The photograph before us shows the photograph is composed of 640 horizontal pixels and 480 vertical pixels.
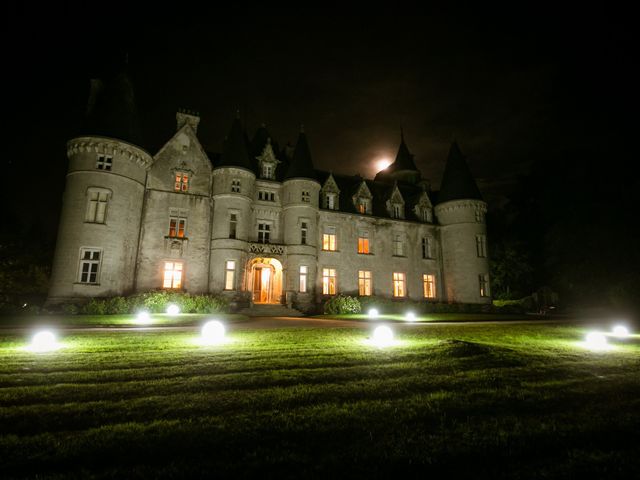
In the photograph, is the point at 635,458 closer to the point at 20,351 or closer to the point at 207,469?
the point at 207,469

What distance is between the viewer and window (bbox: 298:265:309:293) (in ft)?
92.5

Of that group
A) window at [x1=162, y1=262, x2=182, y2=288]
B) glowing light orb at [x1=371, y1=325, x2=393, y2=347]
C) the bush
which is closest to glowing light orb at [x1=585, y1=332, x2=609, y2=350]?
glowing light orb at [x1=371, y1=325, x2=393, y2=347]

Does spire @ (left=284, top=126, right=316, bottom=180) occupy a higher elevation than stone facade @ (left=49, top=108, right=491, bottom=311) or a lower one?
higher

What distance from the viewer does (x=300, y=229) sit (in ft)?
94.6

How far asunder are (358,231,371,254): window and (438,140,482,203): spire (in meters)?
9.26

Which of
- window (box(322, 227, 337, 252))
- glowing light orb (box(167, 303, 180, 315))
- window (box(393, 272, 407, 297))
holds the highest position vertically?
window (box(322, 227, 337, 252))

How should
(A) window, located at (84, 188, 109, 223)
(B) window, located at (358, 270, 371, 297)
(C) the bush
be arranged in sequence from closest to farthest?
(A) window, located at (84, 188, 109, 223) → (C) the bush → (B) window, located at (358, 270, 371, 297)

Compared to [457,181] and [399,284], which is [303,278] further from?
[457,181]

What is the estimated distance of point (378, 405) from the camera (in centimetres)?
490

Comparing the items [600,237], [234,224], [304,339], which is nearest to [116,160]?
[234,224]

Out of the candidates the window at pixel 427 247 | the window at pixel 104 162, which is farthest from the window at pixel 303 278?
the window at pixel 104 162

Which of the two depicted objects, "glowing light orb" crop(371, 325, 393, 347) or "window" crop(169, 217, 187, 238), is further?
"window" crop(169, 217, 187, 238)

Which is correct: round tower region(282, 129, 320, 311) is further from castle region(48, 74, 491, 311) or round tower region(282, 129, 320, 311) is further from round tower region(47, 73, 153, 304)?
round tower region(47, 73, 153, 304)

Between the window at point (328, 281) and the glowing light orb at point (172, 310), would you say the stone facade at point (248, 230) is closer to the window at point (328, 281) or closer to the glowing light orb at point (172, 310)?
the window at point (328, 281)
